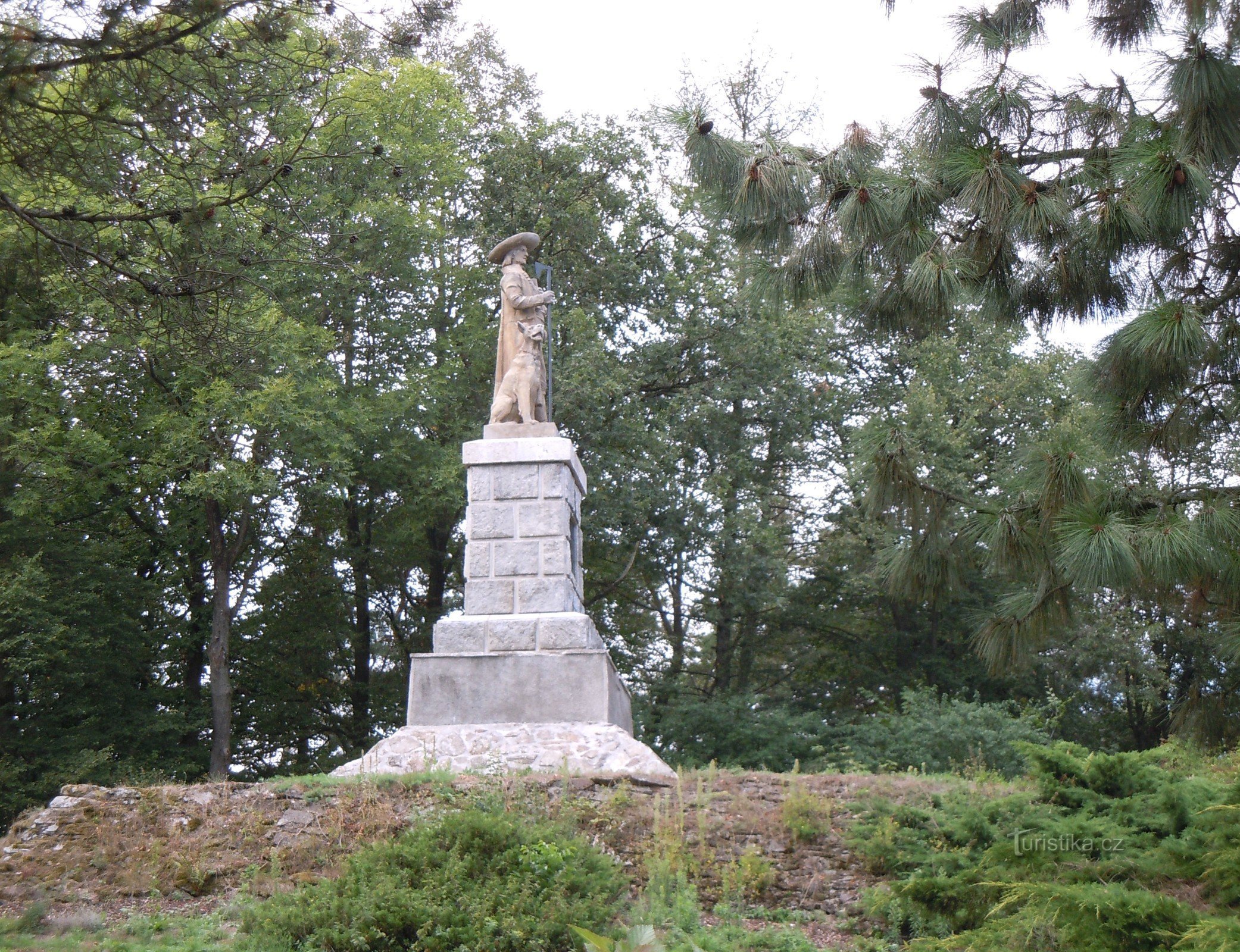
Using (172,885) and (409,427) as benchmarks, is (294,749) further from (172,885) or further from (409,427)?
(172,885)

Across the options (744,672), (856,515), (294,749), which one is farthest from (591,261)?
(294,749)

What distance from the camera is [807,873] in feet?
24.8

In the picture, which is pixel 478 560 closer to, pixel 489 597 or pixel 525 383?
pixel 489 597

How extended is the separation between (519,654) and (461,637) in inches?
21.8

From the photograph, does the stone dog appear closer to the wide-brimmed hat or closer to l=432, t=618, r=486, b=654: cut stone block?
the wide-brimmed hat

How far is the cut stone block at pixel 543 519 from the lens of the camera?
11.1 m

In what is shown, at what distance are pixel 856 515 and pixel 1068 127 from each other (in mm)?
12731

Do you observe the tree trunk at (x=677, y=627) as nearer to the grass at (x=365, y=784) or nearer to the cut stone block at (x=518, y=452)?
the cut stone block at (x=518, y=452)

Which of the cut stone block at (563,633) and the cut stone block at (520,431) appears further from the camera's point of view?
the cut stone block at (520,431)

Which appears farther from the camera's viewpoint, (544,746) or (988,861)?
(544,746)

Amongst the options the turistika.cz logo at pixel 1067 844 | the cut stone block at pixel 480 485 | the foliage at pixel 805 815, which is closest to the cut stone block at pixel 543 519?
the cut stone block at pixel 480 485

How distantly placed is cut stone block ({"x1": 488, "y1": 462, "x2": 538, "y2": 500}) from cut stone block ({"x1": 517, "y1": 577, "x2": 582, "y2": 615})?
81 centimetres

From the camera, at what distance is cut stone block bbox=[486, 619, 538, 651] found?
10.6m

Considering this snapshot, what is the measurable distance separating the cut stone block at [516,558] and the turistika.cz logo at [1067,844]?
580cm
